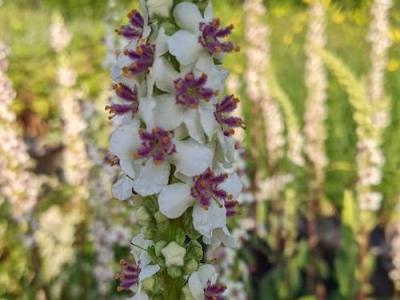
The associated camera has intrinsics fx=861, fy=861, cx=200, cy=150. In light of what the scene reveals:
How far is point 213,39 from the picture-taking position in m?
→ 1.78

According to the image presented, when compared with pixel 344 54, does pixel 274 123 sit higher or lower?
higher

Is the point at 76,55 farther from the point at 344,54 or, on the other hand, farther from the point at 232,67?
the point at 344,54

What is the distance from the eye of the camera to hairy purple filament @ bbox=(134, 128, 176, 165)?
5.73 feet

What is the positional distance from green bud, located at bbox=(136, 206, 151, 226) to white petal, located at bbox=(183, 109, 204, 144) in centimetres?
20

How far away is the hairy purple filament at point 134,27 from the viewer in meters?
1.83

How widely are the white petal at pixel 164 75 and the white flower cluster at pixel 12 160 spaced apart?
7.29 ft

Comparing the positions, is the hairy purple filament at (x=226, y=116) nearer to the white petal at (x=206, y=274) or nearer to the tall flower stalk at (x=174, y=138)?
the tall flower stalk at (x=174, y=138)

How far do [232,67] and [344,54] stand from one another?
4.84 feet

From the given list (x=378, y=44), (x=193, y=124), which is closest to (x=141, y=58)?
(x=193, y=124)

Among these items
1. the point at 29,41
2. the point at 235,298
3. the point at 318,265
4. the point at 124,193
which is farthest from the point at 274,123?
the point at 29,41

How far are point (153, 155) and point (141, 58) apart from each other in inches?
7.9

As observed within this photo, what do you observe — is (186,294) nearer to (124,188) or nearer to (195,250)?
(195,250)

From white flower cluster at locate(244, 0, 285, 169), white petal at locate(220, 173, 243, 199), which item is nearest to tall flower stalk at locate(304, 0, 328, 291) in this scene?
white flower cluster at locate(244, 0, 285, 169)

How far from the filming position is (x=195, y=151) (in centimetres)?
175
